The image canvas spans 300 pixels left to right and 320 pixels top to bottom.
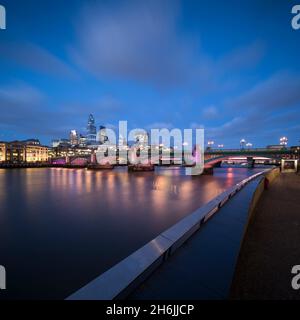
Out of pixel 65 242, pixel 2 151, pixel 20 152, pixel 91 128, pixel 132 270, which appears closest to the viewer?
pixel 132 270

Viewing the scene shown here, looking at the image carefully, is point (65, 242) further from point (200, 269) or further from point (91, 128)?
point (91, 128)

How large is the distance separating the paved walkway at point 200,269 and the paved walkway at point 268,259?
1.74 ft

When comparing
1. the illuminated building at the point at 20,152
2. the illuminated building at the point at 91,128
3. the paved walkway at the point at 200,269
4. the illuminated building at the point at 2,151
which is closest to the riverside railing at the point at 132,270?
the paved walkway at the point at 200,269

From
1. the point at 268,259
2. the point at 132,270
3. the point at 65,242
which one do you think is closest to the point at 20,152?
the point at 65,242

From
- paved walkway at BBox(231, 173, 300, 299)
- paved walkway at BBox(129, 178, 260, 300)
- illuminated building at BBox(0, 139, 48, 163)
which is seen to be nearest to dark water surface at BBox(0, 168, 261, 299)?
paved walkway at BBox(129, 178, 260, 300)

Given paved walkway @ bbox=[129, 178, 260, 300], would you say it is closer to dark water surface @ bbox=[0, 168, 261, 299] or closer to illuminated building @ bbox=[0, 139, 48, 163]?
dark water surface @ bbox=[0, 168, 261, 299]

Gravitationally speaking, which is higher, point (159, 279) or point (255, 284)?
point (159, 279)

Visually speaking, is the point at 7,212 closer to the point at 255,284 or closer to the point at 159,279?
the point at 159,279

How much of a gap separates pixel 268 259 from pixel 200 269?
219cm

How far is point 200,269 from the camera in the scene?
84.4 inches

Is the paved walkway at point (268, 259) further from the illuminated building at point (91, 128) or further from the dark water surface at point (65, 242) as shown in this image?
the illuminated building at point (91, 128)

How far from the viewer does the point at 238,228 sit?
11.1 ft
